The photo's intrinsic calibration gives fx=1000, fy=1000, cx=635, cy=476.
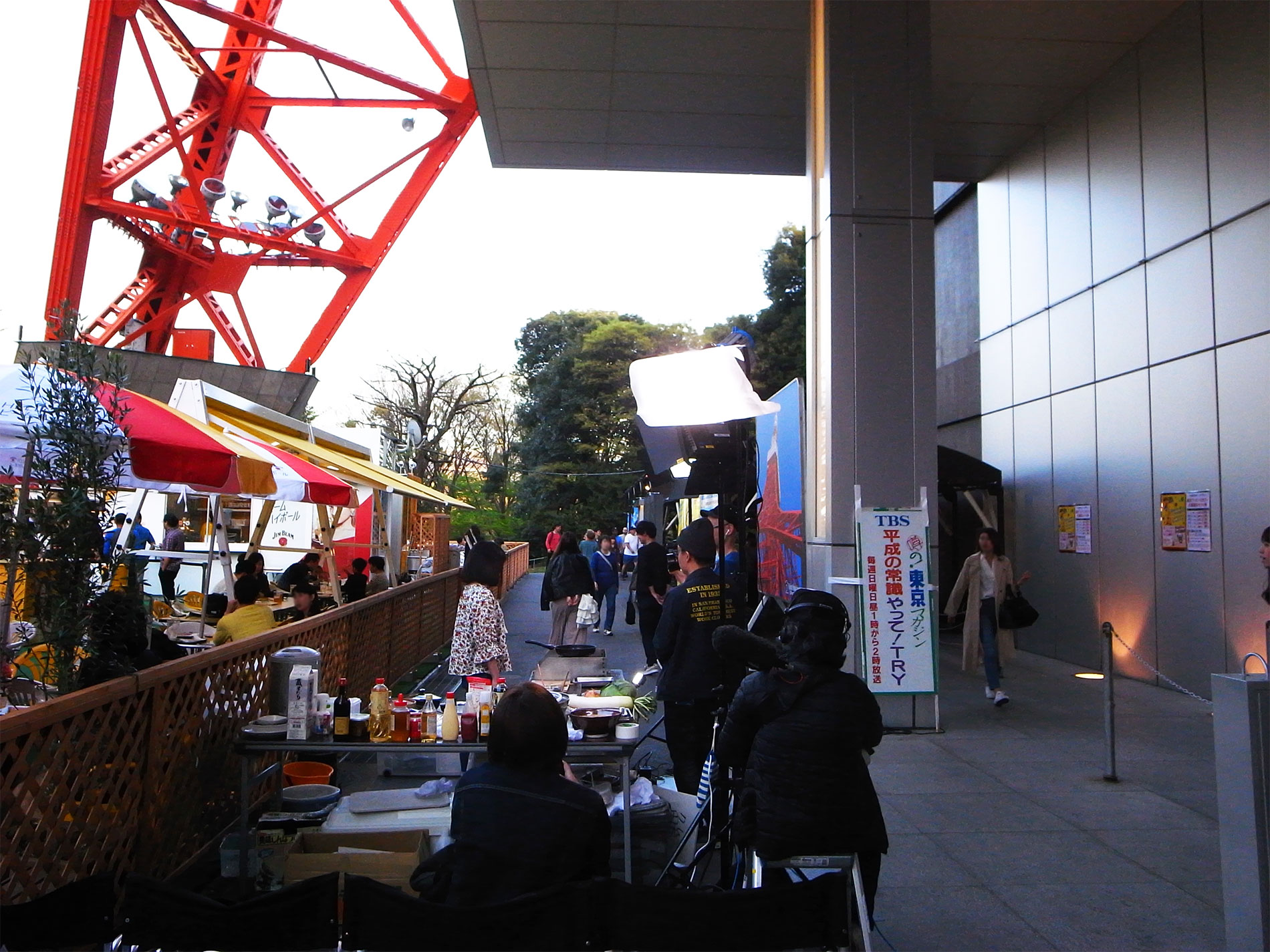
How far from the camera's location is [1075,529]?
38.3 feet

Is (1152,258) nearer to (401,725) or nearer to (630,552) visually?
(401,725)

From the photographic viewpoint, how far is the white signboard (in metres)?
7.90

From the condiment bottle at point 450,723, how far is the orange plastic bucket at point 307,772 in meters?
1.55

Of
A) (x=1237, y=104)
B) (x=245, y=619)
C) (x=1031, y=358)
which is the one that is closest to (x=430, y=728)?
(x=245, y=619)

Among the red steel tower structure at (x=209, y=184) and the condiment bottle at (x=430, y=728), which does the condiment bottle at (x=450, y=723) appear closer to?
the condiment bottle at (x=430, y=728)

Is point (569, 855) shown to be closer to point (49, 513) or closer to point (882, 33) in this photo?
point (49, 513)

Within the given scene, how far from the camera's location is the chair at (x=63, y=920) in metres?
2.76

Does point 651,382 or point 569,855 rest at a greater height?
point 651,382

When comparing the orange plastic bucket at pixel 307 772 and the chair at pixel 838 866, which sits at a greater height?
the chair at pixel 838 866

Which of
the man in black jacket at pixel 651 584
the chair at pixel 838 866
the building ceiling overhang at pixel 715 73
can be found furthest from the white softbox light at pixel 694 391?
the building ceiling overhang at pixel 715 73

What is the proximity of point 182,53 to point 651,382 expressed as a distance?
23.3 metres

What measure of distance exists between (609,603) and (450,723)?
40.6ft

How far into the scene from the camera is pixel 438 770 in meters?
6.94

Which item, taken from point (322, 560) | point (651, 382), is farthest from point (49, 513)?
point (322, 560)
